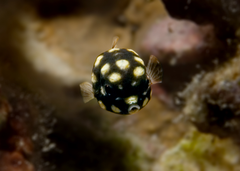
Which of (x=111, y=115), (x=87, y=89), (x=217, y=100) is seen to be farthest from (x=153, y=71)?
(x=111, y=115)

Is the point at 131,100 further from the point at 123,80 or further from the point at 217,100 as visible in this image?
the point at 217,100

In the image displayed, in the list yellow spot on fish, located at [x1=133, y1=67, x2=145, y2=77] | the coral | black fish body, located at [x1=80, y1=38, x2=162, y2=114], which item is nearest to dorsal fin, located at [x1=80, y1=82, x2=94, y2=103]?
black fish body, located at [x1=80, y1=38, x2=162, y2=114]

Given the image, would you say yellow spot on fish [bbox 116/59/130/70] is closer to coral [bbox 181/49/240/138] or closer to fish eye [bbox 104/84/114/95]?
fish eye [bbox 104/84/114/95]

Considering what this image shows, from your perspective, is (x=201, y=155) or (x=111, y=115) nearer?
(x=201, y=155)

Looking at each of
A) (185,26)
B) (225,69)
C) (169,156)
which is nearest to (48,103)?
(169,156)

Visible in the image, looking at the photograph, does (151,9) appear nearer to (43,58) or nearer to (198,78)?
(198,78)

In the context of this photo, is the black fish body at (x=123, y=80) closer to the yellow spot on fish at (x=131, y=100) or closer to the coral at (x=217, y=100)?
the yellow spot on fish at (x=131, y=100)
